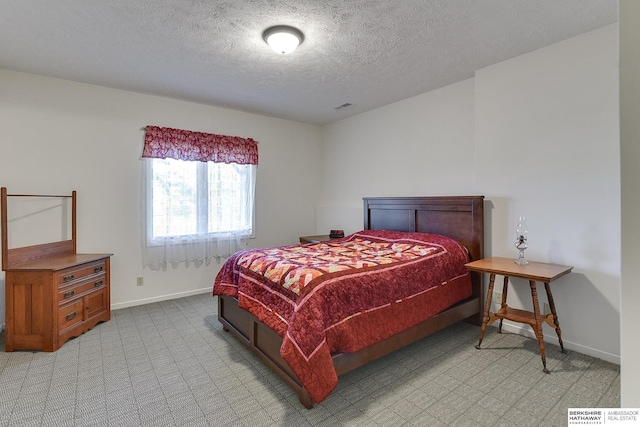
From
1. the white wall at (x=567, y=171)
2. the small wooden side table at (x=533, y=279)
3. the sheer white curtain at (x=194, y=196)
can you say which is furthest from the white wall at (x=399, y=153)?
the sheer white curtain at (x=194, y=196)

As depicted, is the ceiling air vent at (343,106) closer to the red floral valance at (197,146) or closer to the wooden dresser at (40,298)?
the red floral valance at (197,146)

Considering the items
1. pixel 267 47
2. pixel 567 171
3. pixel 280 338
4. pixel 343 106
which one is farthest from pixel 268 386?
pixel 343 106

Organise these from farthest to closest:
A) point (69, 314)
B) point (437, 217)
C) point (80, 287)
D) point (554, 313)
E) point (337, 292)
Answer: point (437, 217) → point (80, 287) → point (69, 314) → point (554, 313) → point (337, 292)

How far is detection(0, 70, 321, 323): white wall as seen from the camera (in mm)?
3086

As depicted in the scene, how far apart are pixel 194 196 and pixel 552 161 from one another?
3977 mm

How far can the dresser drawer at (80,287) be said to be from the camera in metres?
2.65

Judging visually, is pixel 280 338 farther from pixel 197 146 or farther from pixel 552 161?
pixel 197 146

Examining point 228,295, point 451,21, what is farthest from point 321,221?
point 451,21

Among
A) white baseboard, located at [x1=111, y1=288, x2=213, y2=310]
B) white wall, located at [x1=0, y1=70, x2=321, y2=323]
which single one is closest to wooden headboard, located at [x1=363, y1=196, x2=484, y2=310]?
white wall, located at [x1=0, y1=70, x2=321, y2=323]

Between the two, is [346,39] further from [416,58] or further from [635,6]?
[635,6]

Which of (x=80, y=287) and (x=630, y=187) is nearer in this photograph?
(x=630, y=187)

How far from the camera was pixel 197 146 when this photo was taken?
3986 mm

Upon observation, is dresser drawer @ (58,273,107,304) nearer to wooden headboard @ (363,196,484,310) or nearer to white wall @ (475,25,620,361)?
wooden headboard @ (363,196,484,310)

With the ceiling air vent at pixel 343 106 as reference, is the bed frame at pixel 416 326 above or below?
below
